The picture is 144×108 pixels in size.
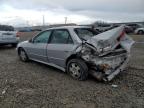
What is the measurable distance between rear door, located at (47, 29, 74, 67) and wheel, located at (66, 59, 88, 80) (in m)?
0.29

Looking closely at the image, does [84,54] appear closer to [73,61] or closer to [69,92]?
[73,61]

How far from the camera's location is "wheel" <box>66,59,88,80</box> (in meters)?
4.74

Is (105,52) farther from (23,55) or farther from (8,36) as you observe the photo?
(8,36)

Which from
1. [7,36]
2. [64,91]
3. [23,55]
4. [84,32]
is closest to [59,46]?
[84,32]

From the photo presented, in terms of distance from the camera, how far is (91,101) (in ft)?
12.4

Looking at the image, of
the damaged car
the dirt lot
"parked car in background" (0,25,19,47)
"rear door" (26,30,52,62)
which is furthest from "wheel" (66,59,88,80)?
A: "parked car in background" (0,25,19,47)

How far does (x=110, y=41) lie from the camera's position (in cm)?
461

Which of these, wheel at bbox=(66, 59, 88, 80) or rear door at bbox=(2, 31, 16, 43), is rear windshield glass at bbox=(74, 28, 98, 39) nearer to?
wheel at bbox=(66, 59, 88, 80)

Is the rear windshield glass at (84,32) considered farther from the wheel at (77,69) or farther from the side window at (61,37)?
the wheel at (77,69)

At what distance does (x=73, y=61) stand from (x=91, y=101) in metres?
1.46

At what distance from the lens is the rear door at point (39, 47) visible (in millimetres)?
6062

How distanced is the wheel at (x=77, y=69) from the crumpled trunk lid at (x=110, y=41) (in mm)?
597

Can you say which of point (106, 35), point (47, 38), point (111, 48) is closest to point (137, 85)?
point (111, 48)

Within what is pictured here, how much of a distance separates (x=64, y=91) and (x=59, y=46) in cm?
160
